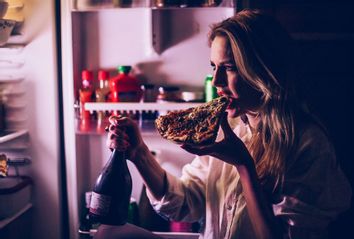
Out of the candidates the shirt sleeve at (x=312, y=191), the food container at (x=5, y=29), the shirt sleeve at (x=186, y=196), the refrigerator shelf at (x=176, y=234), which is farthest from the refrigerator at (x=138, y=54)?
the shirt sleeve at (x=312, y=191)

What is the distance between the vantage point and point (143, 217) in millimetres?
1707

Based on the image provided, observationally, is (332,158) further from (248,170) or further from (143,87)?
(143,87)

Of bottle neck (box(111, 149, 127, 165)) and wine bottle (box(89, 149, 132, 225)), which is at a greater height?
bottle neck (box(111, 149, 127, 165))

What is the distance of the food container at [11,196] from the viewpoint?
157 cm

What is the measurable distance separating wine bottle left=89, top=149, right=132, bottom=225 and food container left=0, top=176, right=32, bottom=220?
0.47m

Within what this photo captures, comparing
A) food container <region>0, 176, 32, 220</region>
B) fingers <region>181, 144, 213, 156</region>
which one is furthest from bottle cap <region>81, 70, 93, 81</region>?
fingers <region>181, 144, 213, 156</region>

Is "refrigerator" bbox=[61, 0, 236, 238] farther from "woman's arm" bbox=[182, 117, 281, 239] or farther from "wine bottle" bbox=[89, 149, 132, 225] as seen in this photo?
"woman's arm" bbox=[182, 117, 281, 239]

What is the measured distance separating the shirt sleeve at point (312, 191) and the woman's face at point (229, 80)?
0.19 meters

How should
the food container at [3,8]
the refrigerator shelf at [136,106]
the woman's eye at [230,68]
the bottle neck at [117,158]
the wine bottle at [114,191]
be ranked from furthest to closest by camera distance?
the refrigerator shelf at [136,106] → the food container at [3,8] → the bottle neck at [117,158] → the wine bottle at [114,191] → the woman's eye at [230,68]

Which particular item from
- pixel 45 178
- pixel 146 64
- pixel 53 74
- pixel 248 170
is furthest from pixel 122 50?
pixel 248 170

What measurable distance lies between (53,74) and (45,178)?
1.42ft

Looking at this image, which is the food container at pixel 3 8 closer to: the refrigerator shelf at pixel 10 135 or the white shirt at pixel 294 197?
the refrigerator shelf at pixel 10 135

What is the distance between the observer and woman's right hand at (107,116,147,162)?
41.6 inches

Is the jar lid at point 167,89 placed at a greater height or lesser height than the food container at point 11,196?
greater
